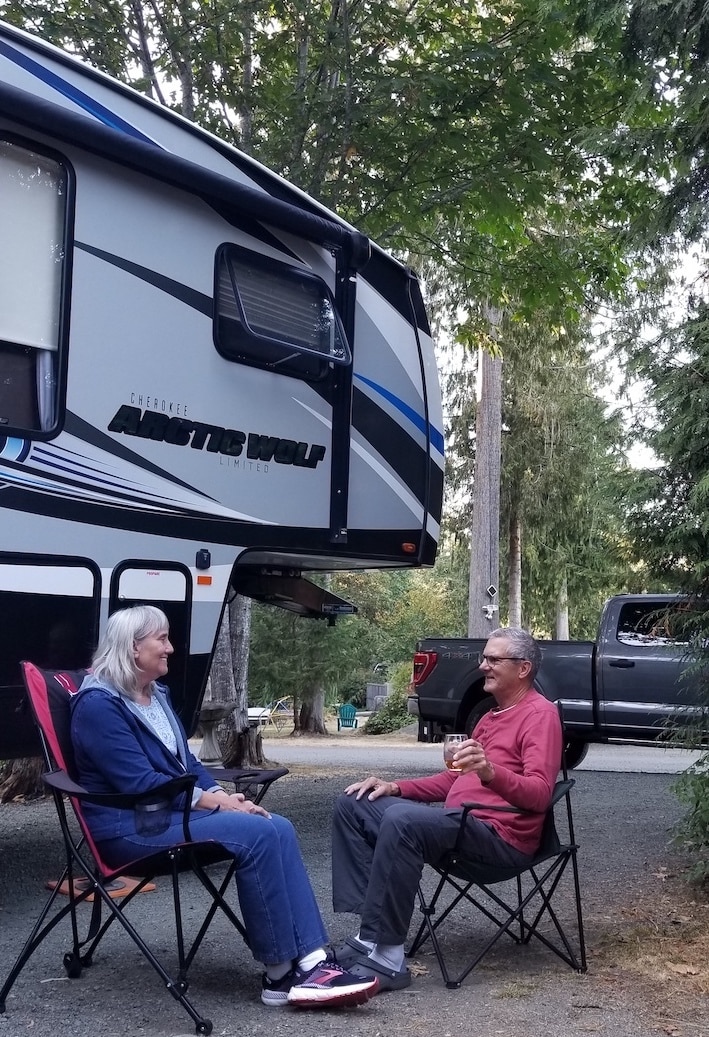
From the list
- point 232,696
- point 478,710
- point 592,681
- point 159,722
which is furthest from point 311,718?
point 159,722

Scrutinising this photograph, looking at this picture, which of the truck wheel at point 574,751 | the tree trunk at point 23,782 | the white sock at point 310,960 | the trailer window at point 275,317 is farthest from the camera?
the truck wheel at point 574,751

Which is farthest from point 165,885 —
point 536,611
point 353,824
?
point 536,611

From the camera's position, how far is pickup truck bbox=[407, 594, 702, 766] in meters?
10.0

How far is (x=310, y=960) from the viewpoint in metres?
3.40

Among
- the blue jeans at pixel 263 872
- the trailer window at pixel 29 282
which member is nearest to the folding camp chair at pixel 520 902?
the blue jeans at pixel 263 872

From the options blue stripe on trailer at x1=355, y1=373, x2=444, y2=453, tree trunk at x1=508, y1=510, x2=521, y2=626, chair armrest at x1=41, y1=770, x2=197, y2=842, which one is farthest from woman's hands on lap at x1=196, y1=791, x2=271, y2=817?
tree trunk at x1=508, y1=510, x2=521, y2=626

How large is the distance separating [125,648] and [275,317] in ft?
7.52

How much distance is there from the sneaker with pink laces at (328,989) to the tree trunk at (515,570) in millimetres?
17356

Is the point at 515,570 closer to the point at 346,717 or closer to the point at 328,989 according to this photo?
the point at 346,717

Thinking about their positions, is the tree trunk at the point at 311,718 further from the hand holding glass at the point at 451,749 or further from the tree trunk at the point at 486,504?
the hand holding glass at the point at 451,749

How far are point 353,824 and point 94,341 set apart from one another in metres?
2.18

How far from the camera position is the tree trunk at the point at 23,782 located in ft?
25.0

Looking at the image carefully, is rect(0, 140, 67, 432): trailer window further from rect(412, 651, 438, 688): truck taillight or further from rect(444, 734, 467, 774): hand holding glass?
rect(412, 651, 438, 688): truck taillight

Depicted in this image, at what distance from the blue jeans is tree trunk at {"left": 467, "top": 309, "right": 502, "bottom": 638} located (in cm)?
1314
